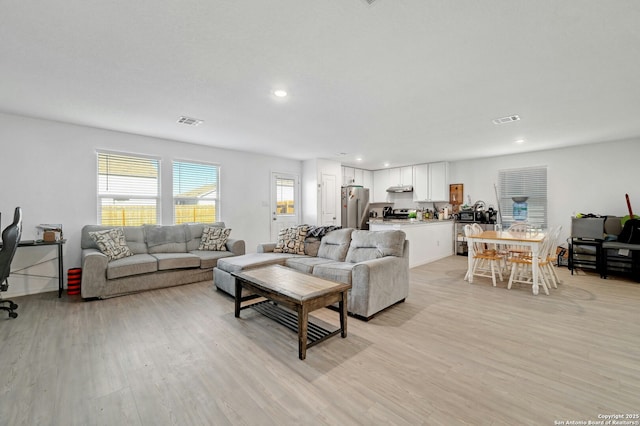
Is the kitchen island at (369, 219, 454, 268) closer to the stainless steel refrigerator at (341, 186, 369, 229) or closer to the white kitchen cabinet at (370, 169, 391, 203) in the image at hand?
the stainless steel refrigerator at (341, 186, 369, 229)

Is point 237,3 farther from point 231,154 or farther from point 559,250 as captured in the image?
point 559,250

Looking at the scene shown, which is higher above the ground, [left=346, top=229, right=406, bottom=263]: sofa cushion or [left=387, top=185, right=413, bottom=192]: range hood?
[left=387, top=185, right=413, bottom=192]: range hood

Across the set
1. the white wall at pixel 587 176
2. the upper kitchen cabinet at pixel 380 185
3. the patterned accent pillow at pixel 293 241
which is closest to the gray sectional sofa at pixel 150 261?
the patterned accent pillow at pixel 293 241

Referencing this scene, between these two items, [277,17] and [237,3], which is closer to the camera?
[237,3]

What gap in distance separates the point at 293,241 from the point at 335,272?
4.69 feet

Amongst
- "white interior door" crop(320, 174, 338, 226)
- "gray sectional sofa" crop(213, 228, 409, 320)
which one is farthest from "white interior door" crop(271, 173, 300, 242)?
"gray sectional sofa" crop(213, 228, 409, 320)

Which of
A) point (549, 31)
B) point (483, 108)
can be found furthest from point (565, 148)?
point (549, 31)

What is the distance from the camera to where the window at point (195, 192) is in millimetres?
5238

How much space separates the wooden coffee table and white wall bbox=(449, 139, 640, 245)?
237 inches

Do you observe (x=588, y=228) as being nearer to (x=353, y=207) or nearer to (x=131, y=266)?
(x=353, y=207)

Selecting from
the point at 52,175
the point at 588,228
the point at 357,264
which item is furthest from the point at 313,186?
the point at 588,228

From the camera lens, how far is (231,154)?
5.94m

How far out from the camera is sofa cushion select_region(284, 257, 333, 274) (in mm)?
3628

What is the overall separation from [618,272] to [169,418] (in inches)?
270
